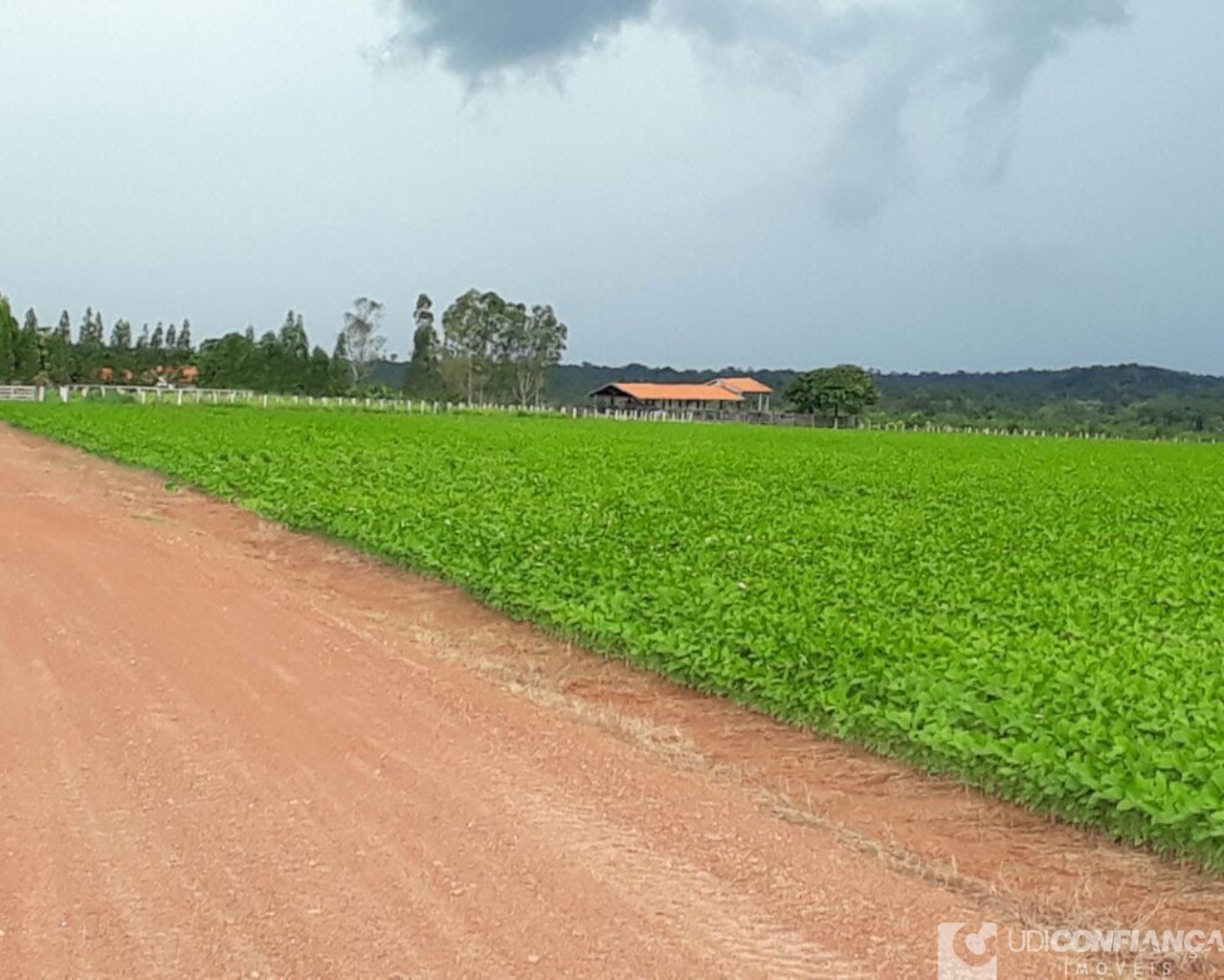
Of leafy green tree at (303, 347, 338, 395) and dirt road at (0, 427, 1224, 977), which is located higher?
leafy green tree at (303, 347, 338, 395)

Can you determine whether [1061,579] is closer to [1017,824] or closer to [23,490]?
[1017,824]

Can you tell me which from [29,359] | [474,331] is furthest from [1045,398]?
[29,359]

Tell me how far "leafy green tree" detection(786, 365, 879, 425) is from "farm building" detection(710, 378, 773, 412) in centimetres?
1973

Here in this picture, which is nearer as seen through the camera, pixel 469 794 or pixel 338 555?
pixel 469 794

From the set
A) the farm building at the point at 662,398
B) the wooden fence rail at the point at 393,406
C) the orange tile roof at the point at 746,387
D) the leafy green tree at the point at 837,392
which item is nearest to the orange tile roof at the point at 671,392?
the farm building at the point at 662,398

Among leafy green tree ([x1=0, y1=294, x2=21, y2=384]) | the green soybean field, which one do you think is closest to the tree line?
leafy green tree ([x1=0, y1=294, x2=21, y2=384])

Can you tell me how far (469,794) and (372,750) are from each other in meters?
0.85

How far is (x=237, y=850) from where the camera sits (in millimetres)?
4578

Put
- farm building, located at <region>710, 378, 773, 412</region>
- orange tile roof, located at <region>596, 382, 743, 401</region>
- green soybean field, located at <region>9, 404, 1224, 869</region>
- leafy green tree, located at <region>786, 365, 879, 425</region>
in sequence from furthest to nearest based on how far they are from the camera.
Answer: farm building, located at <region>710, 378, 773, 412</region> < orange tile roof, located at <region>596, 382, 743, 401</region> < leafy green tree, located at <region>786, 365, 879, 425</region> < green soybean field, located at <region>9, 404, 1224, 869</region>

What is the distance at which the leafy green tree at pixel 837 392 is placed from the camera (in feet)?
334

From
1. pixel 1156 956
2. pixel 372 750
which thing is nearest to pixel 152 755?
pixel 372 750

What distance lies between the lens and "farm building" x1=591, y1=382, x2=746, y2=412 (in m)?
117

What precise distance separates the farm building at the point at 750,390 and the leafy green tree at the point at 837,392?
777 inches

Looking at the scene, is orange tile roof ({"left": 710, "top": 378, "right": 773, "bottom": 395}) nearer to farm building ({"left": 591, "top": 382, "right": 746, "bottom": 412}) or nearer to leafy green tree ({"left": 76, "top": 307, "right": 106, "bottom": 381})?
farm building ({"left": 591, "top": 382, "right": 746, "bottom": 412})
